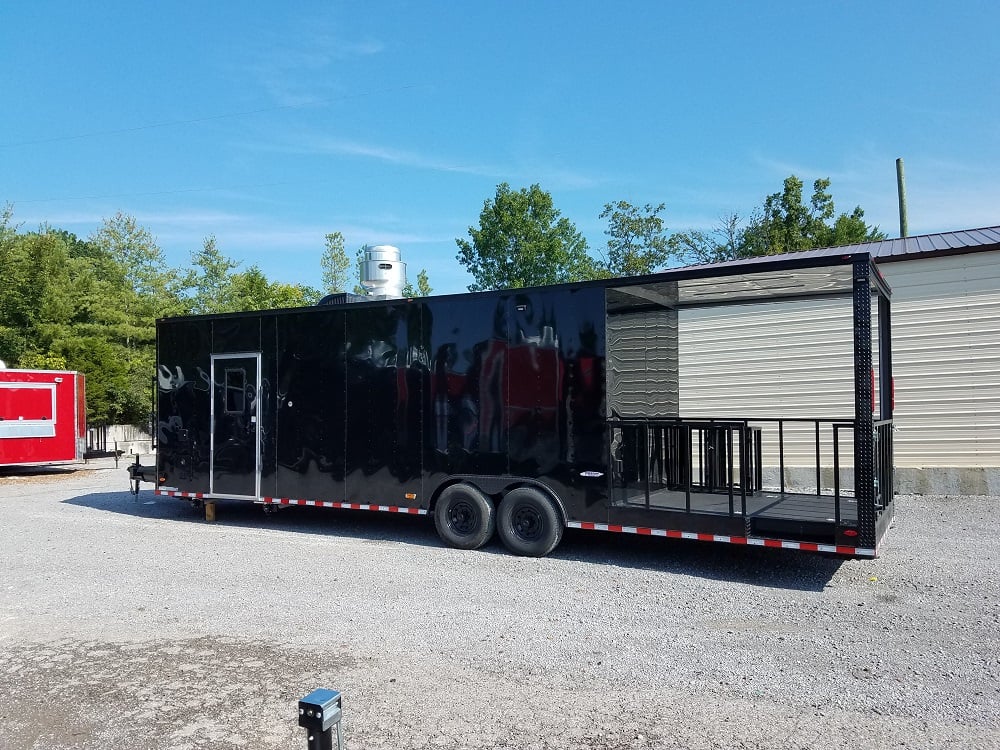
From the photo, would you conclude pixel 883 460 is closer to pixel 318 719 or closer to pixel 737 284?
pixel 737 284

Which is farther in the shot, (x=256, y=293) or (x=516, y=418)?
(x=256, y=293)

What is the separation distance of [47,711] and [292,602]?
2.40 m

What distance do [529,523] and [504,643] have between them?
290cm

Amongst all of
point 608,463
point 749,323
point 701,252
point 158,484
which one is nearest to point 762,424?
point 749,323

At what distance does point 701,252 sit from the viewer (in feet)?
138

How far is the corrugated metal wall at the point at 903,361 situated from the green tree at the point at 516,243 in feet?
81.7

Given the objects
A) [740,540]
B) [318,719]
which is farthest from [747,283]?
[318,719]

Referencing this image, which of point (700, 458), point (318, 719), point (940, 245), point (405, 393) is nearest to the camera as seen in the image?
point (318, 719)

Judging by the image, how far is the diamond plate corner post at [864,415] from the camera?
6586 mm

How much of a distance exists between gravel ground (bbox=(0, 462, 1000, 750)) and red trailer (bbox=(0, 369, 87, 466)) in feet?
30.2

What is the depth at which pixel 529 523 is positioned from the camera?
329 inches

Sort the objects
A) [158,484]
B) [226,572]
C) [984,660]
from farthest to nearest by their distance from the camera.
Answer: [158,484]
[226,572]
[984,660]

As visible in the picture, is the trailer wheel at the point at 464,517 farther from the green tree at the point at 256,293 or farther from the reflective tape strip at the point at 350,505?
the green tree at the point at 256,293

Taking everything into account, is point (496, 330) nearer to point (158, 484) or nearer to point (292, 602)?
point (292, 602)
